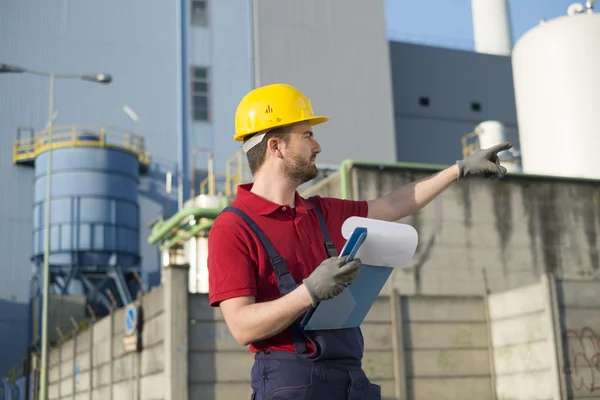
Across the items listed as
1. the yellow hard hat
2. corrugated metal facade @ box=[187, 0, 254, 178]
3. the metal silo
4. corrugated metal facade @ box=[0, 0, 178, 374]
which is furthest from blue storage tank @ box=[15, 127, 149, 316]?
the yellow hard hat

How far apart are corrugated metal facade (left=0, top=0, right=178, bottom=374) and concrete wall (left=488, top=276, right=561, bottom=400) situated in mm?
24624

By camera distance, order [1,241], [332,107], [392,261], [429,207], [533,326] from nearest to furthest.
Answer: [392,261] < [533,326] < [429,207] < [1,241] < [332,107]

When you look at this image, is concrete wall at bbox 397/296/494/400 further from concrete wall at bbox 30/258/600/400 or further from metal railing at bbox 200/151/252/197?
metal railing at bbox 200/151/252/197

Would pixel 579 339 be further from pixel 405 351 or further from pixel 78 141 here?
pixel 78 141

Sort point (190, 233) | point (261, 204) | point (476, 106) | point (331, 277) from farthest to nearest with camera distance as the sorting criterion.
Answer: point (476, 106), point (190, 233), point (261, 204), point (331, 277)

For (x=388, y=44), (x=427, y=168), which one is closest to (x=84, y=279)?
(x=388, y=44)

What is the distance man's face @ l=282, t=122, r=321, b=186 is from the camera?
3.61 metres

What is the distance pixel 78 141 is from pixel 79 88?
275 centimetres

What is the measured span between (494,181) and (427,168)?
1.73 m

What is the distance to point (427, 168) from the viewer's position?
19.4m

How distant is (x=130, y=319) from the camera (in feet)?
57.2

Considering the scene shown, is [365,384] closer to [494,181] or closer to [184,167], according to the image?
[494,181]

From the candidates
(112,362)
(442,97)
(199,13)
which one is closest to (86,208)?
(199,13)

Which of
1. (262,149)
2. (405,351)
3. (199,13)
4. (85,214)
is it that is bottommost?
(405,351)
